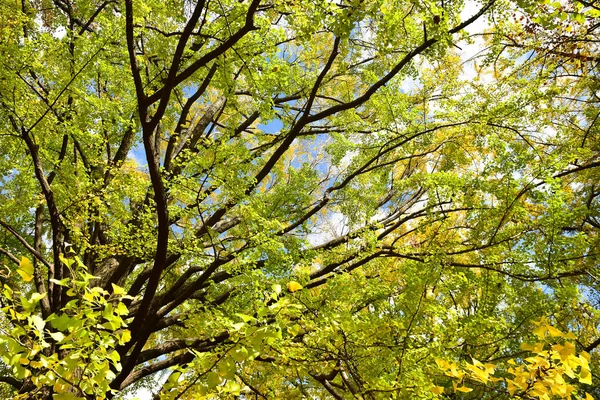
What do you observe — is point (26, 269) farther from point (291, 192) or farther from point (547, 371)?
point (291, 192)

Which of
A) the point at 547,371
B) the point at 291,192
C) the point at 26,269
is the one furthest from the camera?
the point at 291,192

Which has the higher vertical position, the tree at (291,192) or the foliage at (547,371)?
the tree at (291,192)

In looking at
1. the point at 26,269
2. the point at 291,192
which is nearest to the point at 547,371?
the point at 26,269

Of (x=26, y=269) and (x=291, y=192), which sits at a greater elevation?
(x=291, y=192)

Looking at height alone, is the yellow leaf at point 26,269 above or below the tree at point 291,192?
below

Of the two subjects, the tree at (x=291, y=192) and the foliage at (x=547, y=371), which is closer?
the foliage at (x=547, y=371)

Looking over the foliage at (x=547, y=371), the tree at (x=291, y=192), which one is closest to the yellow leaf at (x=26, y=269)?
the tree at (x=291, y=192)

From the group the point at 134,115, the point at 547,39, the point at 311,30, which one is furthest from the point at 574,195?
the point at 134,115

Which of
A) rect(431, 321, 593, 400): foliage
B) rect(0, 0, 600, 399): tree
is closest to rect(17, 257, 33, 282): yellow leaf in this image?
rect(0, 0, 600, 399): tree

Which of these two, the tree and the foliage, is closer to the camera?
the foliage

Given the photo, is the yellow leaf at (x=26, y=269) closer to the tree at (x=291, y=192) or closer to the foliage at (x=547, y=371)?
the tree at (x=291, y=192)

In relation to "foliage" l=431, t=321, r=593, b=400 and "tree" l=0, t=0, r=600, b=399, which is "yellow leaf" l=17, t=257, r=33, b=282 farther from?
"foliage" l=431, t=321, r=593, b=400

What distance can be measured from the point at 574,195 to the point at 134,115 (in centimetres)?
738

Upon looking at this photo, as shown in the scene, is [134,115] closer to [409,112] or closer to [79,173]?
[79,173]
